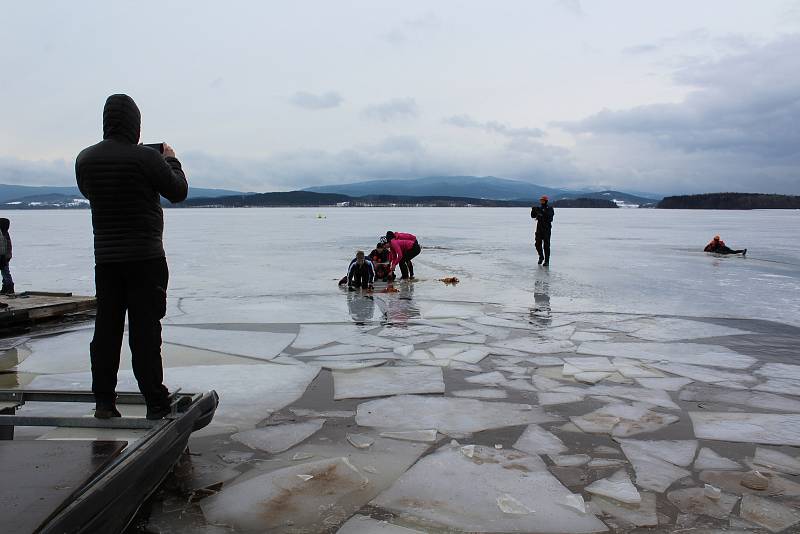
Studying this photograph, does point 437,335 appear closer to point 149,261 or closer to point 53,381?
point 53,381

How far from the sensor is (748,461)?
3.39 m

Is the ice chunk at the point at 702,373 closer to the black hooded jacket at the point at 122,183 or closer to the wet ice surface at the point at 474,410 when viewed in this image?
the wet ice surface at the point at 474,410

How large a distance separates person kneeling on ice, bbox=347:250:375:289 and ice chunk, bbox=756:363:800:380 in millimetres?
6659

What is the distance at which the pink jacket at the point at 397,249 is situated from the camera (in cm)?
1208

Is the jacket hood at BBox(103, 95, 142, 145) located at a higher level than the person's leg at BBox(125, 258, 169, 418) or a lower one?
higher

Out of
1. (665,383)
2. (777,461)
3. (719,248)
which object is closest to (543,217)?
(719,248)

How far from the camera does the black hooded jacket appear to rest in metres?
2.82

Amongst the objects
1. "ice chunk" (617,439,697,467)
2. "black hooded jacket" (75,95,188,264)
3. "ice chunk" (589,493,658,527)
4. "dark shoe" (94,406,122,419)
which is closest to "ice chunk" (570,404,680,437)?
"ice chunk" (617,439,697,467)

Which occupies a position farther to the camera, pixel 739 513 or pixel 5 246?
pixel 5 246

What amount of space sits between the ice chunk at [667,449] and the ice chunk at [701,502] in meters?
0.37

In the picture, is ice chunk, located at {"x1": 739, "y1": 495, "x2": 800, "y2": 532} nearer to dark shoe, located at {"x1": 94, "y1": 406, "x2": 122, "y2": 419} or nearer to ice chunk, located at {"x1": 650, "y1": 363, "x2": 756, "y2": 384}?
ice chunk, located at {"x1": 650, "y1": 363, "x2": 756, "y2": 384}

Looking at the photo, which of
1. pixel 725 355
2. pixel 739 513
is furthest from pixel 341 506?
pixel 725 355

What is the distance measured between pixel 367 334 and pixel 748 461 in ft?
13.9

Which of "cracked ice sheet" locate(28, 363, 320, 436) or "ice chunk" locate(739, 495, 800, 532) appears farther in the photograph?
"cracked ice sheet" locate(28, 363, 320, 436)
